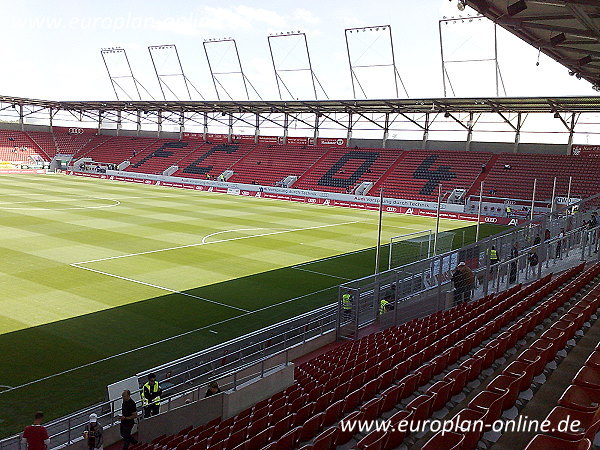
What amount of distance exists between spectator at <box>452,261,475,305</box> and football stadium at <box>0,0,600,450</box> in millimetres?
77

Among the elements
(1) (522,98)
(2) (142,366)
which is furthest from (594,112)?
(2) (142,366)

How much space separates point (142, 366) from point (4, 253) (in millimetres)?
12381

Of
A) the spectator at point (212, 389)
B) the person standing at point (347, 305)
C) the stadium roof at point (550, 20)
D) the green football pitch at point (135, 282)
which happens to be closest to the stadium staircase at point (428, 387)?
the spectator at point (212, 389)

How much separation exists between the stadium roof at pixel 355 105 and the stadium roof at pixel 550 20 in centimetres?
2580

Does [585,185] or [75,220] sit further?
[585,185]

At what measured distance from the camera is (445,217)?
4294 cm

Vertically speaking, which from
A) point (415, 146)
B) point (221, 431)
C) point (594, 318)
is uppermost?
point (415, 146)

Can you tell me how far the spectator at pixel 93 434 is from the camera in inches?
313

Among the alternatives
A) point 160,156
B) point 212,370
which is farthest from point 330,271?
point 160,156

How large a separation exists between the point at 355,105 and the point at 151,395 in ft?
144

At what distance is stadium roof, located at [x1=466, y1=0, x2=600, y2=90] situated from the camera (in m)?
11.3

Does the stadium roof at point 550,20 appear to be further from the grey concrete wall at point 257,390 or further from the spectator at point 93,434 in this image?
the spectator at point 93,434

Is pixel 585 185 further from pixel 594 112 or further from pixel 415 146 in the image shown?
pixel 415 146

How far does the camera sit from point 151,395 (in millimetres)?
9070
